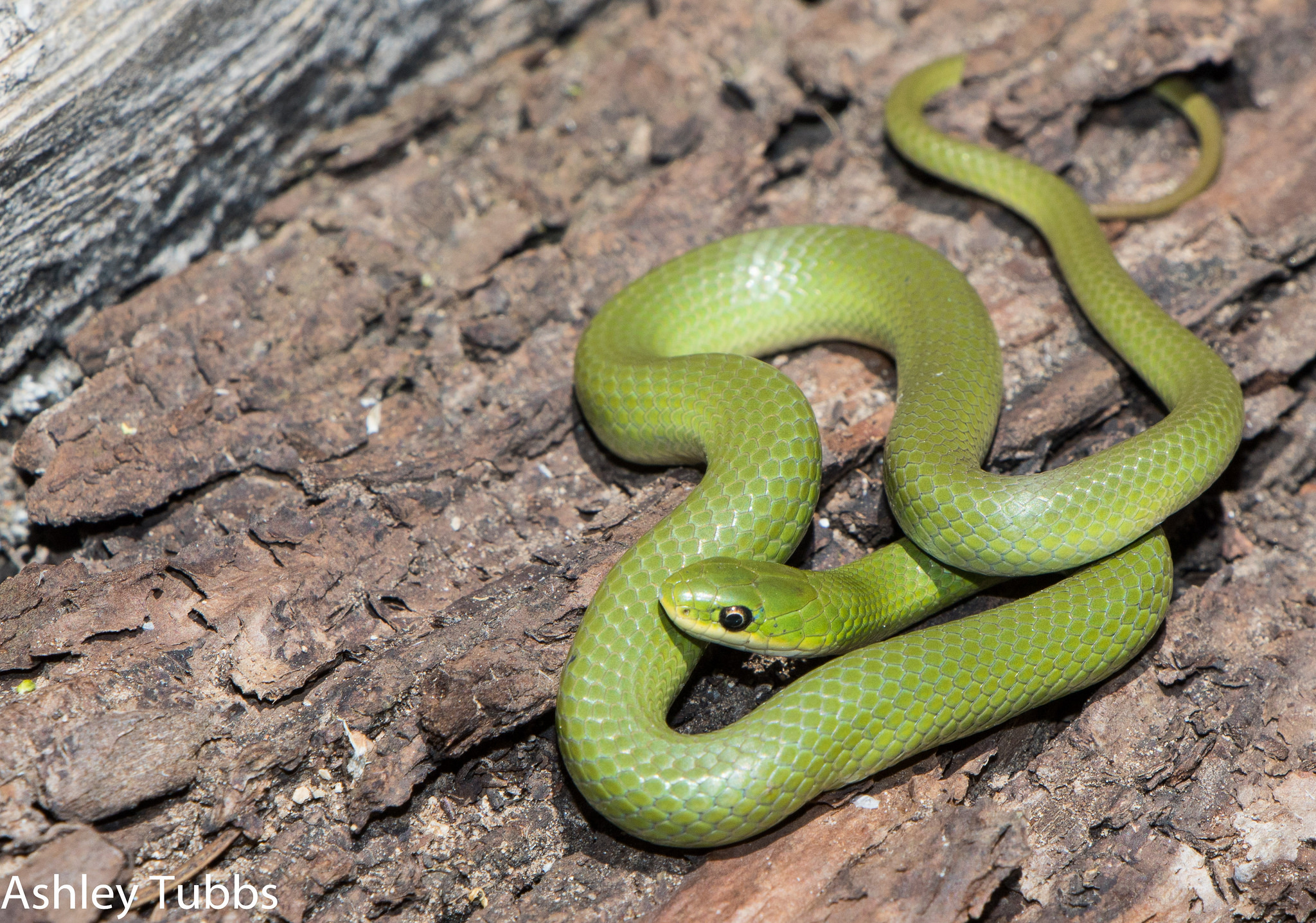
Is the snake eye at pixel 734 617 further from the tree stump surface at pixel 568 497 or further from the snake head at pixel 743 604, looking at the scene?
the tree stump surface at pixel 568 497

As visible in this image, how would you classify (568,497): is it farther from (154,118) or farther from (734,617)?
(154,118)

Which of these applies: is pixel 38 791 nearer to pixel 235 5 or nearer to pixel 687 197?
pixel 235 5

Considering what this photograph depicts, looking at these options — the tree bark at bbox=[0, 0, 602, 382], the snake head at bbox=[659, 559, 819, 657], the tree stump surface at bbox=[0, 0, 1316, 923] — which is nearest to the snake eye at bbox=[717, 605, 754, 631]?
the snake head at bbox=[659, 559, 819, 657]

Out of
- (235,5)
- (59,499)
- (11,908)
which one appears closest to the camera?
(11,908)

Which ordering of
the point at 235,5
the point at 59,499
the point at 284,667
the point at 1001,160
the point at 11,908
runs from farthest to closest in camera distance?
1. the point at 1001,160
2. the point at 235,5
3. the point at 59,499
4. the point at 284,667
5. the point at 11,908

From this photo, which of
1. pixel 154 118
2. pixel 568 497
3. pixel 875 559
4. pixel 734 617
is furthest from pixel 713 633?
pixel 154 118

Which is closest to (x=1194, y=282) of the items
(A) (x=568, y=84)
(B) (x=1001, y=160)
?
(B) (x=1001, y=160)

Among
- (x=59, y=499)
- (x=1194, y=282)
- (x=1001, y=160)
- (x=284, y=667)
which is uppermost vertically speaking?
(x=59, y=499)

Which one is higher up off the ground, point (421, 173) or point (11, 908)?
point (421, 173)
